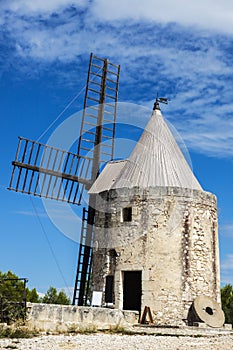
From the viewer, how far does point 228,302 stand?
25.4m

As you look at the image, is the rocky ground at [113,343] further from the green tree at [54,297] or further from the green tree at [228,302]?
the green tree at [54,297]

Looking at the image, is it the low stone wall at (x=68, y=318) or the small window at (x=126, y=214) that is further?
the small window at (x=126, y=214)

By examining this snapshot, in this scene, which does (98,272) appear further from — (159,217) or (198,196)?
(198,196)

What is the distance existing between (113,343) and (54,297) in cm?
2191

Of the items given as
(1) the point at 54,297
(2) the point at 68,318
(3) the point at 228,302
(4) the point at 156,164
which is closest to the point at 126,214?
(4) the point at 156,164

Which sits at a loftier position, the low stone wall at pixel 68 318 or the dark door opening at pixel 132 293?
the dark door opening at pixel 132 293

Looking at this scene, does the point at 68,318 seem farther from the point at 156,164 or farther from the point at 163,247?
the point at 156,164

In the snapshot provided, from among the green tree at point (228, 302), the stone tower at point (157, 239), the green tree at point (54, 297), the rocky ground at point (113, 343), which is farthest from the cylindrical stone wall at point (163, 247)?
the green tree at point (54, 297)

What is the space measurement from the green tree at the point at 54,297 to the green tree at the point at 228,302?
30.4 ft

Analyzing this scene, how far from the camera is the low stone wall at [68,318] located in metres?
10.0

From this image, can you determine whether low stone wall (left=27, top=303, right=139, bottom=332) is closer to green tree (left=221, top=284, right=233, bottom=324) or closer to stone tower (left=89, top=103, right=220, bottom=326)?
stone tower (left=89, top=103, right=220, bottom=326)

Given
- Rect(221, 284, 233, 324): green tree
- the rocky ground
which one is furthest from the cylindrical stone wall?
Rect(221, 284, 233, 324): green tree

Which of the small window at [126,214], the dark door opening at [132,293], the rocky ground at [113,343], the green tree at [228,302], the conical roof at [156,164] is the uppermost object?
the conical roof at [156,164]

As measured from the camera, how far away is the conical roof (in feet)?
48.0
